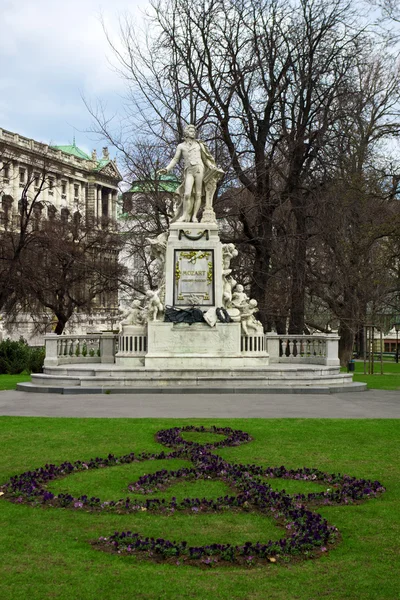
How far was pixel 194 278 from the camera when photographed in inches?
877

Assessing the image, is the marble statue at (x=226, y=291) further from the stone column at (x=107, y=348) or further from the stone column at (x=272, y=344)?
the stone column at (x=107, y=348)

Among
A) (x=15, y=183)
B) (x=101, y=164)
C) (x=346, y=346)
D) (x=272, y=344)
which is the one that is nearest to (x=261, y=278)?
(x=346, y=346)

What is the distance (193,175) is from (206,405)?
8.96 m

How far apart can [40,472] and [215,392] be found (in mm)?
10156

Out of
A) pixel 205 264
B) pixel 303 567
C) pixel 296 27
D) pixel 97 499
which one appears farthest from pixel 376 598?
pixel 296 27

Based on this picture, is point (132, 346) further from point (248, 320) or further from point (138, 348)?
point (248, 320)

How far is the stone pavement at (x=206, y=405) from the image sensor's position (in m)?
14.6

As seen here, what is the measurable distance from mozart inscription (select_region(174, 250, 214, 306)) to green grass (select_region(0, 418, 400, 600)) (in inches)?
424

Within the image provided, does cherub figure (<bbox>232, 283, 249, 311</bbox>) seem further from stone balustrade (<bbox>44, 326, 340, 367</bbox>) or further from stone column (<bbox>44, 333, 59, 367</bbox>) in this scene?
stone column (<bbox>44, 333, 59, 367</bbox>)

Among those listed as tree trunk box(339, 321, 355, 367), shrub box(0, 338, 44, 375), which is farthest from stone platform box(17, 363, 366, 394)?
tree trunk box(339, 321, 355, 367)

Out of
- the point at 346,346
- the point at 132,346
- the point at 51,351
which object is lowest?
the point at 51,351

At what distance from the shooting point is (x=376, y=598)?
5.49 m

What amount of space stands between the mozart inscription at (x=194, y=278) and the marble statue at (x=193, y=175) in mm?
1271

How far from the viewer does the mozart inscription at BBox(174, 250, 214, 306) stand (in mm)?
22094
